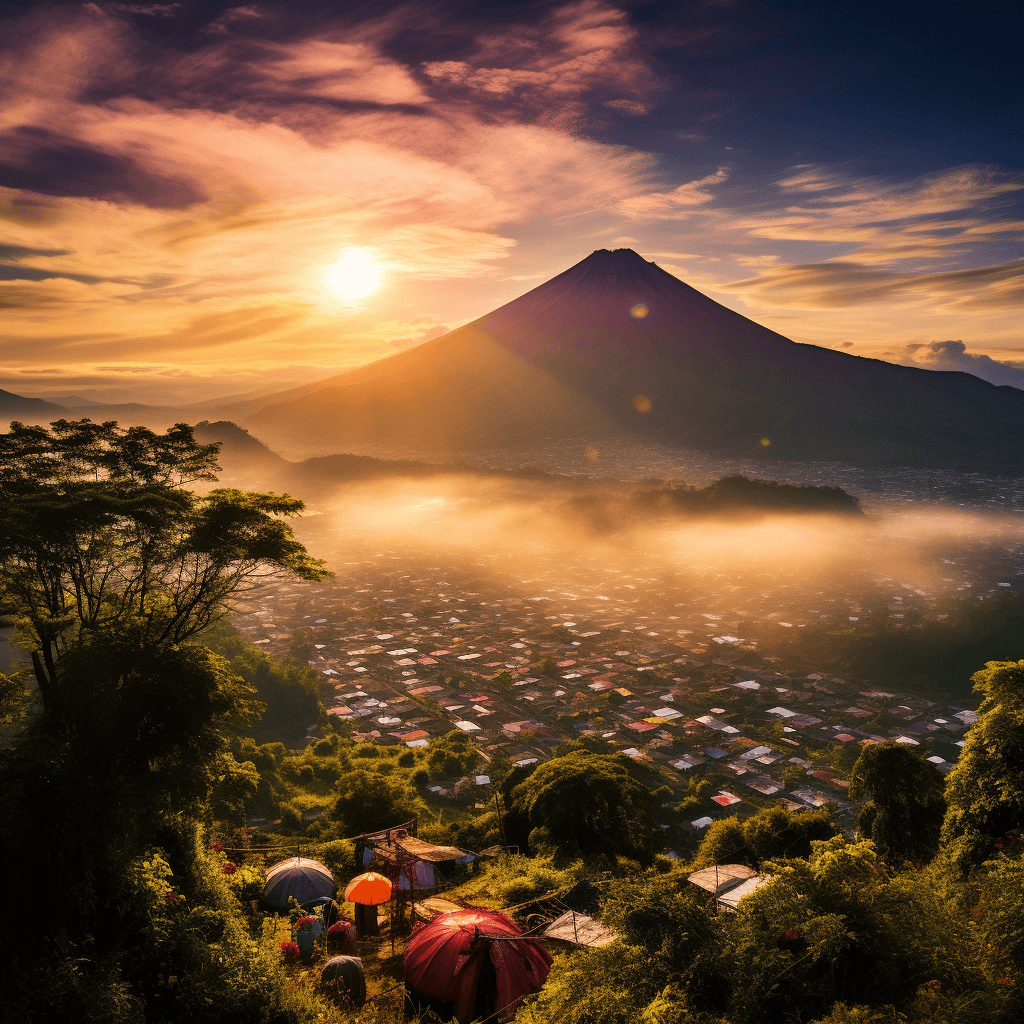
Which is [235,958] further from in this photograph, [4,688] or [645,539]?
[645,539]

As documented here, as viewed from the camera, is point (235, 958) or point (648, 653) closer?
point (235, 958)

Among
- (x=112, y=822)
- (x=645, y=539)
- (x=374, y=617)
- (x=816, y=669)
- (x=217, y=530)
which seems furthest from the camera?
(x=645, y=539)

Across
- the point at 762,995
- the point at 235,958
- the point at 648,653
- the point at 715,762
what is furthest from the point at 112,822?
the point at 648,653

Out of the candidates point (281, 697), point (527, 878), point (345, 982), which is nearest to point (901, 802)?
point (527, 878)

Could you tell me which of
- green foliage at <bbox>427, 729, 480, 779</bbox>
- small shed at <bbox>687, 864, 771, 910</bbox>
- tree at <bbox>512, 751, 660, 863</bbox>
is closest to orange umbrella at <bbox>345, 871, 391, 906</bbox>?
tree at <bbox>512, 751, 660, 863</bbox>

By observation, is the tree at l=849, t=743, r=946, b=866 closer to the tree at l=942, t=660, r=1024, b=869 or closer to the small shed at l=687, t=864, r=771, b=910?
the tree at l=942, t=660, r=1024, b=869
